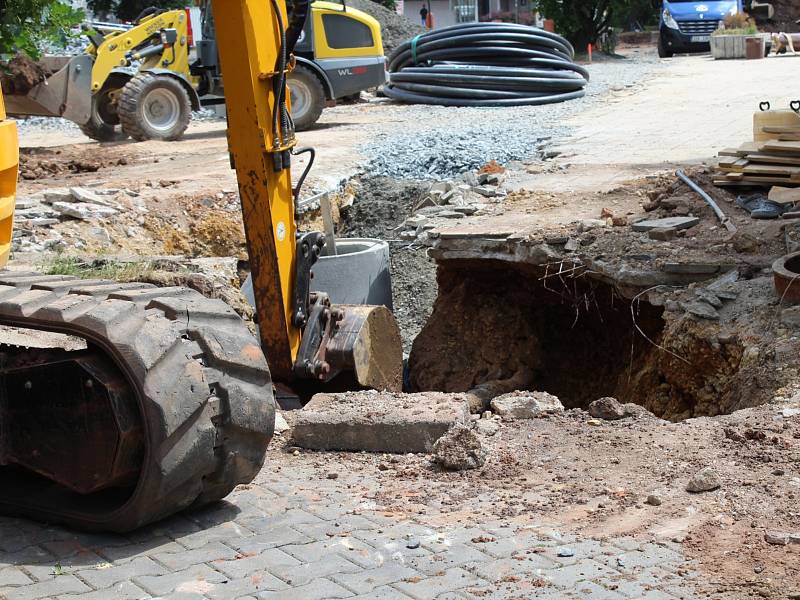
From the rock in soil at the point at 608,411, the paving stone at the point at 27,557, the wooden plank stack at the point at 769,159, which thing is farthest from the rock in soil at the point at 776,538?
the wooden plank stack at the point at 769,159

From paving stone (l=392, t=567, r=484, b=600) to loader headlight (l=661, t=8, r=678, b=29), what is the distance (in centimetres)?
2672

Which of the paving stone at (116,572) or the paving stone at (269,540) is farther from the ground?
the paving stone at (116,572)

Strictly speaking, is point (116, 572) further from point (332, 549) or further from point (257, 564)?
point (332, 549)

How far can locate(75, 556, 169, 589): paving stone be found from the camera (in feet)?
11.1

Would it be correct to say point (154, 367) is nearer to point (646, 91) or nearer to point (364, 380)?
point (364, 380)

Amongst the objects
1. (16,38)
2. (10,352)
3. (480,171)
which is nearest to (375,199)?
(480,171)

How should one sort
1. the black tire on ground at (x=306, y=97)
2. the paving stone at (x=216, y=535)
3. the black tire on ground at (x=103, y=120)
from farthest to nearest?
the black tire on ground at (x=306, y=97), the black tire on ground at (x=103, y=120), the paving stone at (x=216, y=535)

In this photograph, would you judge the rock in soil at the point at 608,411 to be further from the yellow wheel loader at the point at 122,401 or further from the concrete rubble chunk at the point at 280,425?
A: the yellow wheel loader at the point at 122,401

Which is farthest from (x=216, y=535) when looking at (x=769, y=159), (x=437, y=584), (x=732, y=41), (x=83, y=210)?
(x=732, y=41)

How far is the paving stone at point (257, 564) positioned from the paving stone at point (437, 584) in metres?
0.42

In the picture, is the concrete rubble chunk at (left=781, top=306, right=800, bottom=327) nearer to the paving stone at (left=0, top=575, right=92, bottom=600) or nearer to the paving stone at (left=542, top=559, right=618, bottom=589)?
the paving stone at (left=542, top=559, right=618, bottom=589)

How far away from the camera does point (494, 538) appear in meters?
3.71

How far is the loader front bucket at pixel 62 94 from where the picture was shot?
1404 cm

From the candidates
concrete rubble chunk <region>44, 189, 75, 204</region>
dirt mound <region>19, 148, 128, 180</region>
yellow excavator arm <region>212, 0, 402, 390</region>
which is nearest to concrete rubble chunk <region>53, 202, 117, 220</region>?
concrete rubble chunk <region>44, 189, 75, 204</region>
